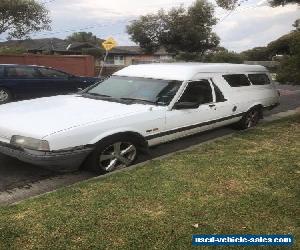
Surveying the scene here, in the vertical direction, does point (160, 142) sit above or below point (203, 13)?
below

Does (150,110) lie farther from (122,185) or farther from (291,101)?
(291,101)

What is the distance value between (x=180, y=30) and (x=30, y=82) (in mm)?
29061

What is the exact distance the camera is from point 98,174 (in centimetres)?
584

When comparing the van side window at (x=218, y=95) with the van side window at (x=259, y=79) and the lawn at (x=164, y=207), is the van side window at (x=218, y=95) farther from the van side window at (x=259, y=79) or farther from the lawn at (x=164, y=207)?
the lawn at (x=164, y=207)

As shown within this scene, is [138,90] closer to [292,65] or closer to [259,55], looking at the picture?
[292,65]

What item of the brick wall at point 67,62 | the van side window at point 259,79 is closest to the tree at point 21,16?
the brick wall at point 67,62

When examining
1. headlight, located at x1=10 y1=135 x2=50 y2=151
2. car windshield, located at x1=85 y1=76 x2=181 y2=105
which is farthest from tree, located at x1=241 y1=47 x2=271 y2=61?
headlight, located at x1=10 y1=135 x2=50 y2=151

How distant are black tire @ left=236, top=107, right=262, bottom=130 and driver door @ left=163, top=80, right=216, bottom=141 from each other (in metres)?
1.49

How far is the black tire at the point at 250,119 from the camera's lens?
8789 mm

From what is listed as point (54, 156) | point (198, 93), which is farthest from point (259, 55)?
point (54, 156)

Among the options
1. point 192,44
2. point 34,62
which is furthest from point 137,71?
point 192,44

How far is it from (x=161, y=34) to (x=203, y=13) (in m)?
4.59

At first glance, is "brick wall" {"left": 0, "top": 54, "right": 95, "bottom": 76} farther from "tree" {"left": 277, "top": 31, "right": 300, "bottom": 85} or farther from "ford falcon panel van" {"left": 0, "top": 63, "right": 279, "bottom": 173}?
"tree" {"left": 277, "top": 31, "right": 300, "bottom": 85}

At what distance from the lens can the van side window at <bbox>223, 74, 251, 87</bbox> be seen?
26.9ft
